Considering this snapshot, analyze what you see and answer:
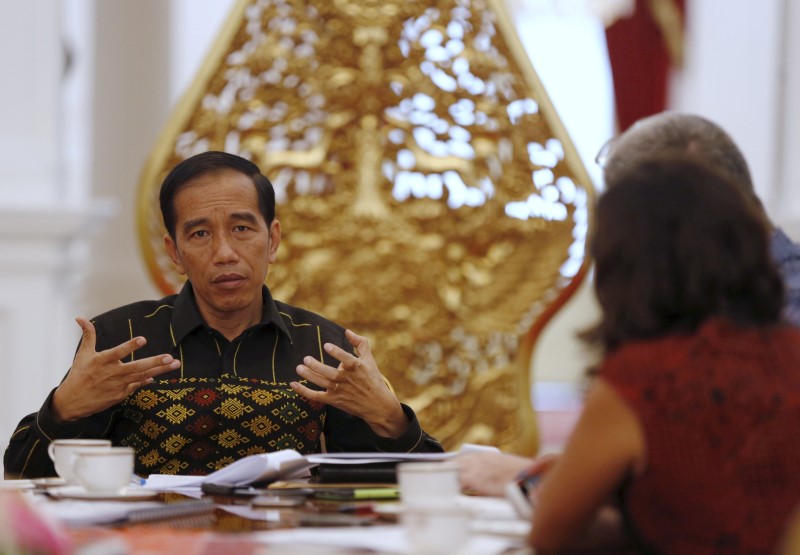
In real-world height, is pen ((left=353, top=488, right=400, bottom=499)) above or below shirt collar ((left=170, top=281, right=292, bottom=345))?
below

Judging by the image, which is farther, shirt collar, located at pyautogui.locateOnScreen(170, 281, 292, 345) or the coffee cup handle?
shirt collar, located at pyautogui.locateOnScreen(170, 281, 292, 345)

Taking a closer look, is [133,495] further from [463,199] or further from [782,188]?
[782,188]

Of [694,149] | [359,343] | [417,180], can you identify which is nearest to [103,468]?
[359,343]

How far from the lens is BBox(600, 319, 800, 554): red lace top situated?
110 centimetres

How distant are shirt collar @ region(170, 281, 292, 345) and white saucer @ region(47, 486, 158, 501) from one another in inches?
17.2

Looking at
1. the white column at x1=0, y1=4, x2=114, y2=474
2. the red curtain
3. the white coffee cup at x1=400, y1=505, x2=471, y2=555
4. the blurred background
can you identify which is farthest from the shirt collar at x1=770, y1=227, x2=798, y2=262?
the red curtain

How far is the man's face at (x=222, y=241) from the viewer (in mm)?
1992

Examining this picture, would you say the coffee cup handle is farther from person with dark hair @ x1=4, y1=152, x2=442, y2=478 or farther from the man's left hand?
the man's left hand

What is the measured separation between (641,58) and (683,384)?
4.75m

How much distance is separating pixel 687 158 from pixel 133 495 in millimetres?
757

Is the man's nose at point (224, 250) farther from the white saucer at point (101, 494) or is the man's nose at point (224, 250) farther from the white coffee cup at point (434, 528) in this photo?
the white coffee cup at point (434, 528)

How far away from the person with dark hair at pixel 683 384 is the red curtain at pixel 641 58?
4596 millimetres

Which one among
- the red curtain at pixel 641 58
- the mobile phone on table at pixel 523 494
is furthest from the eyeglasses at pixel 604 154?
the red curtain at pixel 641 58

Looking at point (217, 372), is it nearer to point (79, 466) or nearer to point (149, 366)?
point (149, 366)
